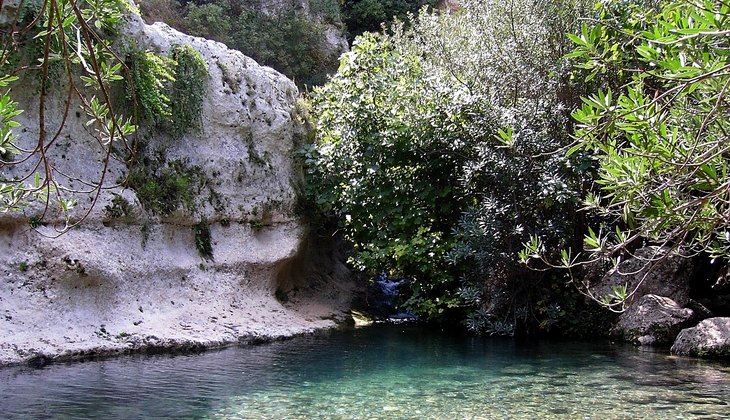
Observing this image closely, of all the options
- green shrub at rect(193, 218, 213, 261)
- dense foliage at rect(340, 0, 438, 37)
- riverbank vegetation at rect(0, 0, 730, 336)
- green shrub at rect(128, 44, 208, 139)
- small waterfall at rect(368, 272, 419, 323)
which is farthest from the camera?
dense foliage at rect(340, 0, 438, 37)

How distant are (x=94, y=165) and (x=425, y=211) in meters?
6.74

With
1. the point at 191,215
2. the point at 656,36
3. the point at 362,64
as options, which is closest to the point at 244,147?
the point at 191,215

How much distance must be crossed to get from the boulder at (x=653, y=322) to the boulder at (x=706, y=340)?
0.66m

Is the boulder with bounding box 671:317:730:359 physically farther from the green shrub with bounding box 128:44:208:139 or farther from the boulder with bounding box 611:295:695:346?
the green shrub with bounding box 128:44:208:139

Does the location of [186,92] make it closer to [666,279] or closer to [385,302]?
[385,302]

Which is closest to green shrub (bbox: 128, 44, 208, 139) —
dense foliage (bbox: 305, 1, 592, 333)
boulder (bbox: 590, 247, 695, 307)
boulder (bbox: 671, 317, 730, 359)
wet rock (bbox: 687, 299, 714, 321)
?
dense foliage (bbox: 305, 1, 592, 333)

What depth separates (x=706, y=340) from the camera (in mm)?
10133

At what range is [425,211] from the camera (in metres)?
13.7

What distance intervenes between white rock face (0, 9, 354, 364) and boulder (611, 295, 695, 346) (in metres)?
6.00

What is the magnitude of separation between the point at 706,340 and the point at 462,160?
566cm

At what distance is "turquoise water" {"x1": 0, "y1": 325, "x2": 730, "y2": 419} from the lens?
6348 mm

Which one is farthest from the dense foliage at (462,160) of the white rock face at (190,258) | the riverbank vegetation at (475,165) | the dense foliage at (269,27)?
the dense foliage at (269,27)

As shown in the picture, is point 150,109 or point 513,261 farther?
point 513,261

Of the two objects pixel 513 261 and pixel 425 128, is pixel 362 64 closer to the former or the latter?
pixel 425 128
